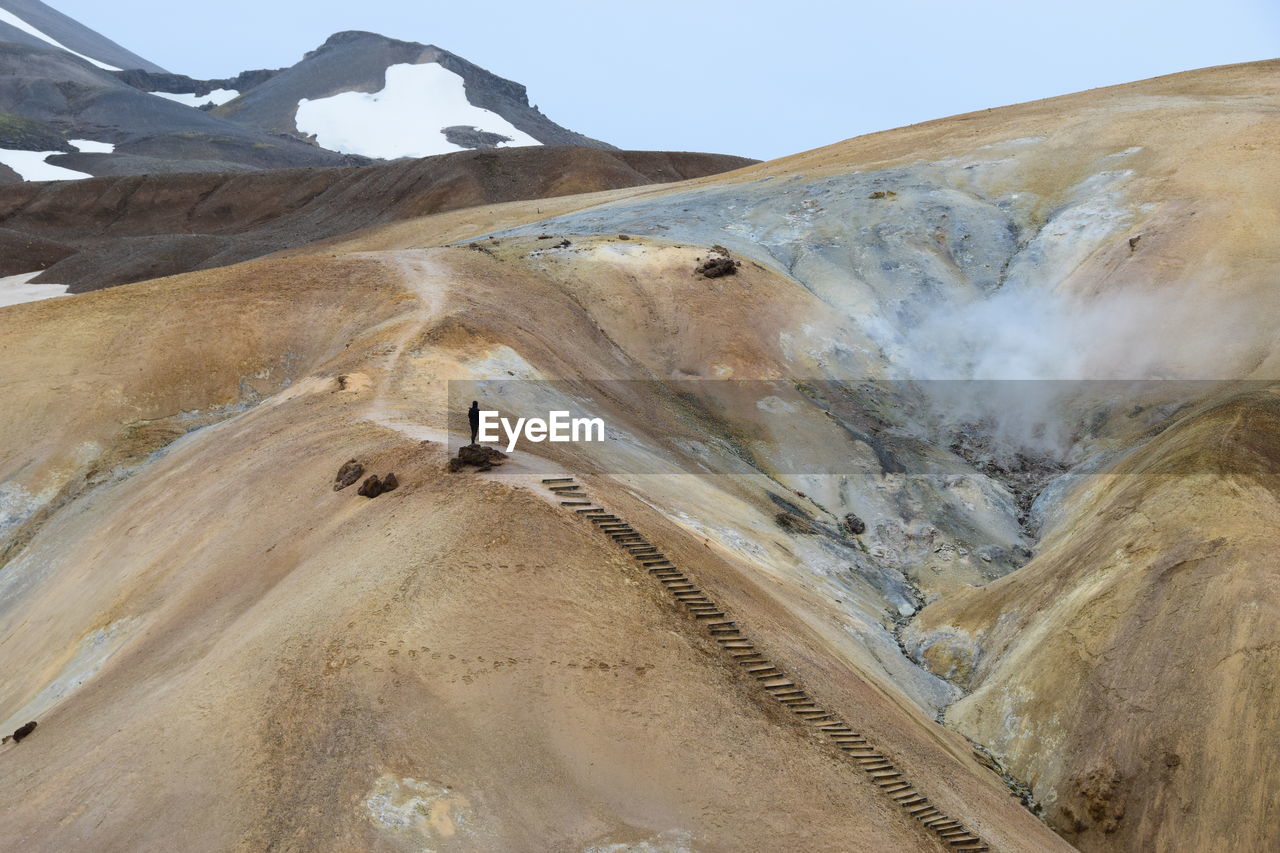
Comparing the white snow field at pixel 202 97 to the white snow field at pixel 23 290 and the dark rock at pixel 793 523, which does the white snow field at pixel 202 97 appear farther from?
the dark rock at pixel 793 523

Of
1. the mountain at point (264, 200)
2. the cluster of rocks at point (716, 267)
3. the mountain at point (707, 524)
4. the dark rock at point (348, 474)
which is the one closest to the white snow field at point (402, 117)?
the mountain at point (264, 200)

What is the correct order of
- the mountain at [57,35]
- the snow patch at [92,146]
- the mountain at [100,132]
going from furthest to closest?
the mountain at [57,35], the snow patch at [92,146], the mountain at [100,132]

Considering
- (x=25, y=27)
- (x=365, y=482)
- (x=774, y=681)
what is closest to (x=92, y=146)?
(x=25, y=27)

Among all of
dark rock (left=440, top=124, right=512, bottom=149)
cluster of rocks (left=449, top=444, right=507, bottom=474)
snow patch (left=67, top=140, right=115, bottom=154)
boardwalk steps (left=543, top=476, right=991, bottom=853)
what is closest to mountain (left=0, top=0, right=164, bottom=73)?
snow patch (left=67, top=140, right=115, bottom=154)

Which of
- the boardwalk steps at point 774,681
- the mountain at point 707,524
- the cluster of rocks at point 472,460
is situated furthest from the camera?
the cluster of rocks at point 472,460

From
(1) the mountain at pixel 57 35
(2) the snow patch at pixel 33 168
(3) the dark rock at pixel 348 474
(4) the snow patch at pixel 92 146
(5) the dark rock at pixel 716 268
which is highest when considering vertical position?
(1) the mountain at pixel 57 35

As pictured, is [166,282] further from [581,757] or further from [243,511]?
[581,757]
